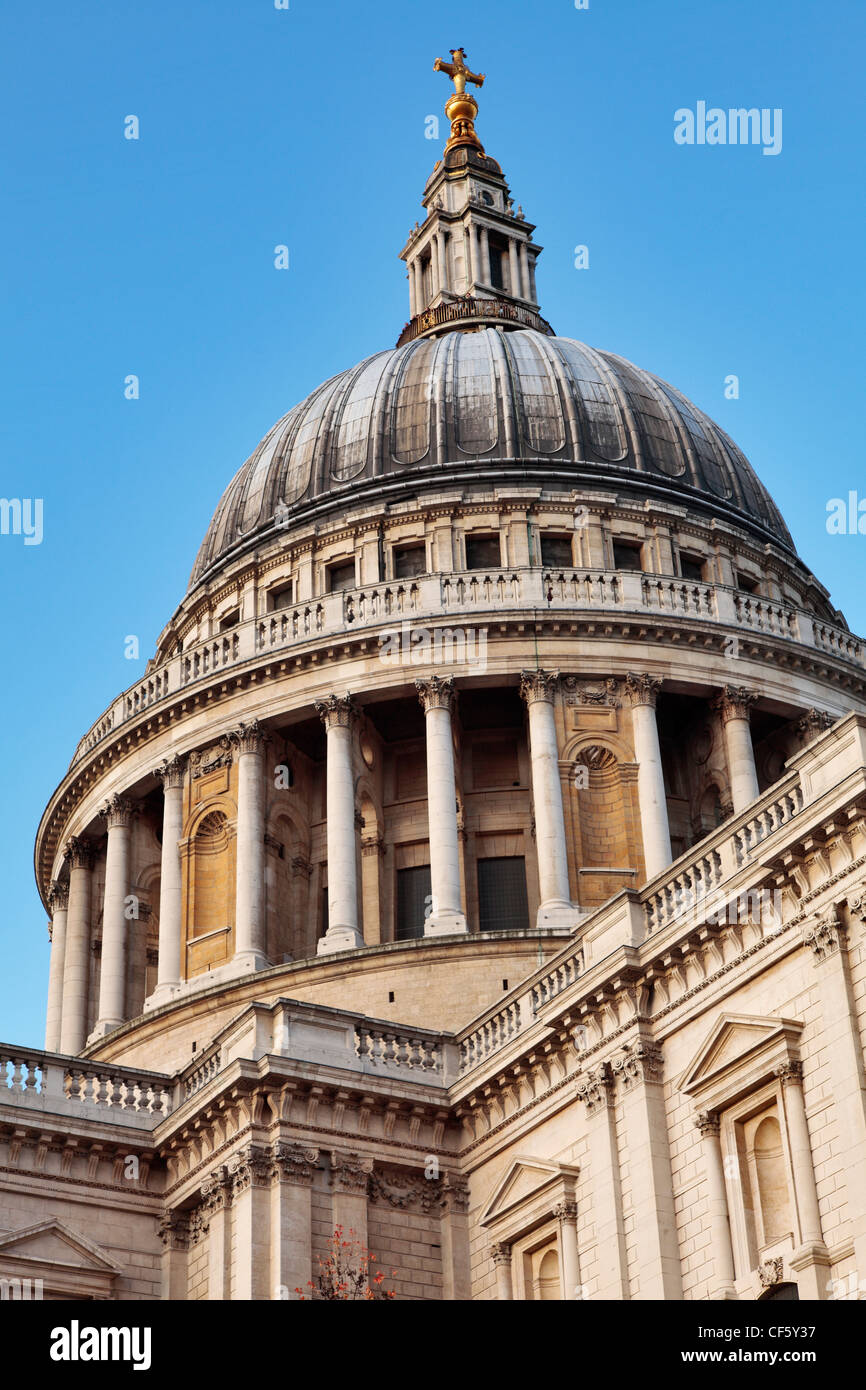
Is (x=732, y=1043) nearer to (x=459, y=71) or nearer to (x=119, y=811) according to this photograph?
(x=119, y=811)

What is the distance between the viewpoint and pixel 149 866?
164 ft

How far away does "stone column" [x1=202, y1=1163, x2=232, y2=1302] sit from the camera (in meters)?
30.8

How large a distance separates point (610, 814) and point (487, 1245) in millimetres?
14960

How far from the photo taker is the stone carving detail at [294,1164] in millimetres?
31047

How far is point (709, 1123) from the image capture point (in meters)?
27.1

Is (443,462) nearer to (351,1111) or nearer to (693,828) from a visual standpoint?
(693,828)

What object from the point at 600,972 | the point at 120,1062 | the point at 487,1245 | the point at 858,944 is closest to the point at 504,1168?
the point at 487,1245

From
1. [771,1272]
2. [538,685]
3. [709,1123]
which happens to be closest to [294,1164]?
[709,1123]

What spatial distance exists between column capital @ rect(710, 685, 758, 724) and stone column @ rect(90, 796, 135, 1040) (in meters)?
14.3

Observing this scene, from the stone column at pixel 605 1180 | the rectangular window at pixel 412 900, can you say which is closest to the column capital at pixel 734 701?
the rectangular window at pixel 412 900

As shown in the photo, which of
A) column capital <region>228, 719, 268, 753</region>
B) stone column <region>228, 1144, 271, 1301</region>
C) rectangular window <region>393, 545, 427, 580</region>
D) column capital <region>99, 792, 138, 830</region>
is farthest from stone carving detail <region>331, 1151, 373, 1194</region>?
rectangular window <region>393, 545, 427, 580</region>

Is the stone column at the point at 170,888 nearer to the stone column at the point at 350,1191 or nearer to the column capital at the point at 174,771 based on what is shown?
the column capital at the point at 174,771

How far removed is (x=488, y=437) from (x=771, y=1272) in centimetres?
3066

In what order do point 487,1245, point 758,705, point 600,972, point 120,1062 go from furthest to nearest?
1. point 758,705
2. point 120,1062
3. point 487,1245
4. point 600,972
